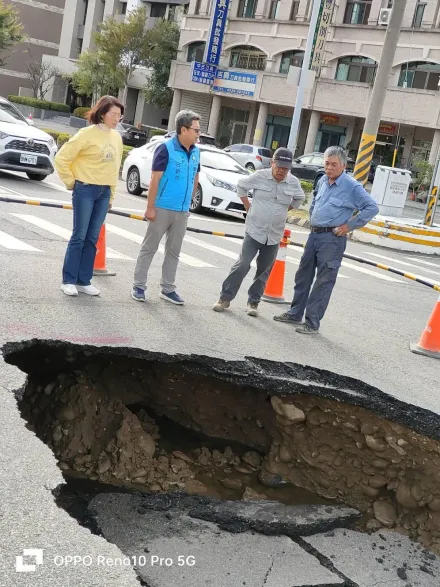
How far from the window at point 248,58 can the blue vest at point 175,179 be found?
39931 mm

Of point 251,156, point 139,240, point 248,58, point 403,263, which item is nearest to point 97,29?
point 248,58

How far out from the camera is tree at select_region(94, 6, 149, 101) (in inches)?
1987

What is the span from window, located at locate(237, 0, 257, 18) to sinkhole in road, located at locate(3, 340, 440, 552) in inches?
1702

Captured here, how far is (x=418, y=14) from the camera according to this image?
38.2 m

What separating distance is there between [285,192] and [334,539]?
135 inches

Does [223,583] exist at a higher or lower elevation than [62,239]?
lower

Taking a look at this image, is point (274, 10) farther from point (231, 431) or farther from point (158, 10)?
point (231, 431)

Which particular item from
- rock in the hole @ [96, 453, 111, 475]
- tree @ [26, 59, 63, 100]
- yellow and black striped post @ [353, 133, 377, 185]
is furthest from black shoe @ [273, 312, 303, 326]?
tree @ [26, 59, 63, 100]

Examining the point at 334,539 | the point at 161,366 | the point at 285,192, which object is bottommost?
the point at 334,539

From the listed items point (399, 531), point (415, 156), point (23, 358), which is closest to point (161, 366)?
point (23, 358)

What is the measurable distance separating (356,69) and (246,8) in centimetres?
929

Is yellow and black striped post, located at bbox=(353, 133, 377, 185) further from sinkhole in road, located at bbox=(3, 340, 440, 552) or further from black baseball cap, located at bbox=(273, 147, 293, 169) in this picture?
sinkhole in road, located at bbox=(3, 340, 440, 552)

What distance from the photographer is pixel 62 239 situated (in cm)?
1002

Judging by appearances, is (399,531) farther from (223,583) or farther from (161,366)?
(161,366)
